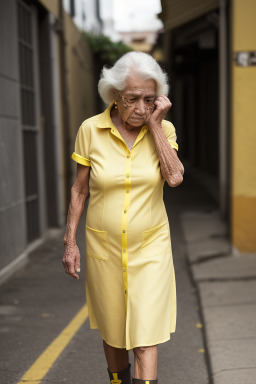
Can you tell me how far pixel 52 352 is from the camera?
4547 millimetres

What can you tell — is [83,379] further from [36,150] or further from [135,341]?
[36,150]

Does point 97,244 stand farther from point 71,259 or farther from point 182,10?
point 182,10

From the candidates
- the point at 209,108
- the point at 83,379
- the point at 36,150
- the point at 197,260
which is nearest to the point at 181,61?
the point at 209,108

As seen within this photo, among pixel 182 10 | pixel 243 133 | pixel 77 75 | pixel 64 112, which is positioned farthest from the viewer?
pixel 77 75

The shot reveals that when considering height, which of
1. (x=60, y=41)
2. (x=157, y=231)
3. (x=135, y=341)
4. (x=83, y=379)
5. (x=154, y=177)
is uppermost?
(x=60, y=41)

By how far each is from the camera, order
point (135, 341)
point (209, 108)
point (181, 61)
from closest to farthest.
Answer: point (135, 341) < point (181, 61) < point (209, 108)

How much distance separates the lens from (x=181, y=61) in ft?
58.2

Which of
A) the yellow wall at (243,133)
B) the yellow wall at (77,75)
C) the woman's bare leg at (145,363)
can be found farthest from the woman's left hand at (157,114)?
the yellow wall at (77,75)

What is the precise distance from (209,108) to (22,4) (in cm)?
1149

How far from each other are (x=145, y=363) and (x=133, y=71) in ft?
4.57

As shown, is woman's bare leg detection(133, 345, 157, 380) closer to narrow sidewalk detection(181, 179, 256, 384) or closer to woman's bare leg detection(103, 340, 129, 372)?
woman's bare leg detection(103, 340, 129, 372)

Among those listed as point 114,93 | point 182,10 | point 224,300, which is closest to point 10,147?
point 224,300

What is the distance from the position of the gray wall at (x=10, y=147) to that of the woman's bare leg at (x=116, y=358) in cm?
361

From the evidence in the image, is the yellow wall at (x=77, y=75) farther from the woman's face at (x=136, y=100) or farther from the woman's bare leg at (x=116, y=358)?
the woman's bare leg at (x=116, y=358)
